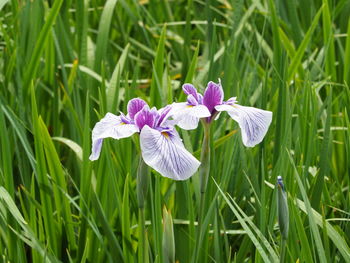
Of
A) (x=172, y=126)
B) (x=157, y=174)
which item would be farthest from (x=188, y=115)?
(x=157, y=174)

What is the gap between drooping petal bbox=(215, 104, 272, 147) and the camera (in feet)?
3.24

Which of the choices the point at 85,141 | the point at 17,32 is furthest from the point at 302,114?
the point at 17,32

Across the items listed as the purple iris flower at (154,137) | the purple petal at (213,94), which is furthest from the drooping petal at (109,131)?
the purple petal at (213,94)

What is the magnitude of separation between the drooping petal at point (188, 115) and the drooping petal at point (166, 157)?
0.04m

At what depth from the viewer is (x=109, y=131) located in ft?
3.27

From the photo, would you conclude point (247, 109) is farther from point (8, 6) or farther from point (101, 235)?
point (8, 6)

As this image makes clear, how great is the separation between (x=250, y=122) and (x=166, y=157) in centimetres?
15

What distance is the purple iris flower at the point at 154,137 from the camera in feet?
3.04

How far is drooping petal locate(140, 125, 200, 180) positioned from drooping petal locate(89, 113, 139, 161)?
0.04 m

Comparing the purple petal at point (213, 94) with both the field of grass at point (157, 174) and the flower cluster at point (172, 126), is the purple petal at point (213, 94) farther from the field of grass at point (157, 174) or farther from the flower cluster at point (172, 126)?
the field of grass at point (157, 174)

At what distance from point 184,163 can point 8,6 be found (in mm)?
1941

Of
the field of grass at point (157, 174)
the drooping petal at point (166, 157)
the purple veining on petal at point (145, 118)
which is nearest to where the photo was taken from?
the drooping petal at point (166, 157)

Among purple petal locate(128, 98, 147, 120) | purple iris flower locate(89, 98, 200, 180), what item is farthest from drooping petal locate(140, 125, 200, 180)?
purple petal locate(128, 98, 147, 120)

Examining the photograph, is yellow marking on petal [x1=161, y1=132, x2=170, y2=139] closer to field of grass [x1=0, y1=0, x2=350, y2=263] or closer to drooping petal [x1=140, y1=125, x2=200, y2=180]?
drooping petal [x1=140, y1=125, x2=200, y2=180]
